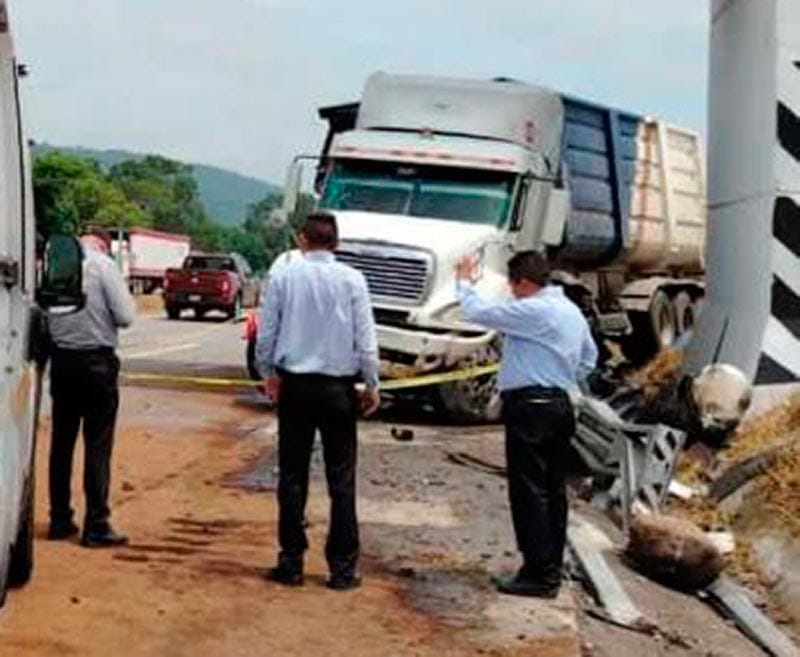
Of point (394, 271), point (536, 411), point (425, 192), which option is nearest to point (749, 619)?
point (536, 411)

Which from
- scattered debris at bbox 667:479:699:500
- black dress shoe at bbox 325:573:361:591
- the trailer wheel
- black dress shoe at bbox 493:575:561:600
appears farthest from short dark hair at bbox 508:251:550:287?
the trailer wheel

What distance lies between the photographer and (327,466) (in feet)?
25.8

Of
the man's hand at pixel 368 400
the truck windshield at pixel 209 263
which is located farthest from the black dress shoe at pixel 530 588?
the truck windshield at pixel 209 263

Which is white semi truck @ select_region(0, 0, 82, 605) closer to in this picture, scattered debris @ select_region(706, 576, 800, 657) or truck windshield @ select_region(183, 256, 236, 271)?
scattered debris @ select_region(706, 576, 800, 657)

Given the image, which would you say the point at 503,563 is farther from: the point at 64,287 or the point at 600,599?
the point at 64,287

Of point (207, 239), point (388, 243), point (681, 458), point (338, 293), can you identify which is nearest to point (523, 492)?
point (338, 293)

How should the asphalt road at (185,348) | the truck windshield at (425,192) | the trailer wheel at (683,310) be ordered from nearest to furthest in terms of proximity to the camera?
the truck windshield at (425,192)
the trailer wheel at (683,310)
the asphalt road at (185,348)

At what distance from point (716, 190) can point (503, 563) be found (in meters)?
6.35

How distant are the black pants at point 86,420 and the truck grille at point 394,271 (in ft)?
25.0

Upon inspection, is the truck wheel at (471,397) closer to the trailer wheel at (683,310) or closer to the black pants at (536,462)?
the trailer wheel at (683,310)

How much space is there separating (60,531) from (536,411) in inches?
108

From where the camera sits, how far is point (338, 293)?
7.73 metres

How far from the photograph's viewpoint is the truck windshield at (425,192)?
1702 centimetres

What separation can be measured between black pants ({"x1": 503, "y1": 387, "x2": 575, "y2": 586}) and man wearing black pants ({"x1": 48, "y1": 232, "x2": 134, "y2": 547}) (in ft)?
6.93
